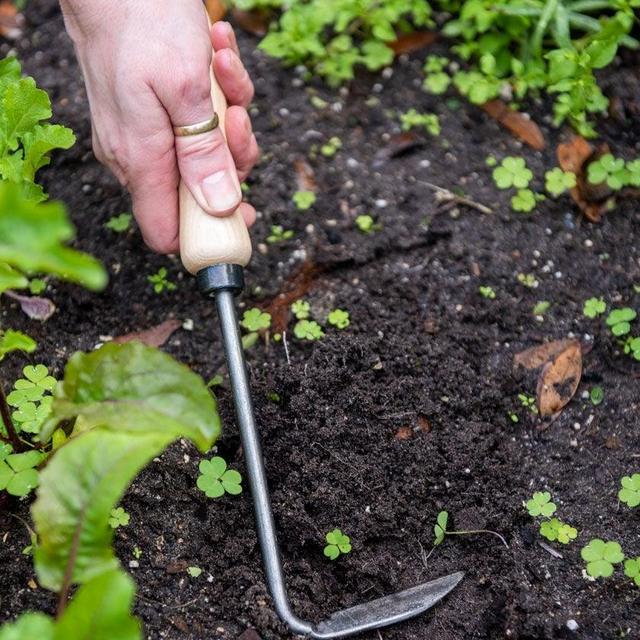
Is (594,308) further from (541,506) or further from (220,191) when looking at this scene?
(220,191)

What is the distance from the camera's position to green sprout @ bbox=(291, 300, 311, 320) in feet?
7.89

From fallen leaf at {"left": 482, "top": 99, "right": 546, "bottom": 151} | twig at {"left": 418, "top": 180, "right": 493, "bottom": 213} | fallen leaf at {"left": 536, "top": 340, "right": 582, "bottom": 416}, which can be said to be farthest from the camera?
fallen leaf at {"left": 482, "top": 99, "right": 546, "bottom": 151}

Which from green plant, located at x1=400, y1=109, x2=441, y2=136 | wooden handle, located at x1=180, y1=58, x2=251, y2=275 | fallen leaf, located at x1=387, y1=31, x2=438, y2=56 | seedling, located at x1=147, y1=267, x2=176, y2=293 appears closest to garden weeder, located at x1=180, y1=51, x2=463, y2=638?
wooden handle, located at x1=180, y1=58, x2=251, y2=275

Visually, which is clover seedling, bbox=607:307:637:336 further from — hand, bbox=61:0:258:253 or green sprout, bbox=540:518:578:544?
hand, bbox=61:0:258:253

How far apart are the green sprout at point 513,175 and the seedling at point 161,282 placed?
101cm

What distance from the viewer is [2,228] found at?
1.21 m

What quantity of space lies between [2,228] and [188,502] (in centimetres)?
104

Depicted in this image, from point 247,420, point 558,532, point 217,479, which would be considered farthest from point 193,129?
point 558,532

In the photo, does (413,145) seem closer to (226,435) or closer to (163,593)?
(226,435)

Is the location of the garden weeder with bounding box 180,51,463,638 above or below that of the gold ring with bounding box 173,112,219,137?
below

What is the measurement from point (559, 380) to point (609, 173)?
701 millimetres

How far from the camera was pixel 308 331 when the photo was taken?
2.37 m

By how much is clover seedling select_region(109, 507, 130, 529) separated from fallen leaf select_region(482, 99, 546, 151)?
5.49 ft

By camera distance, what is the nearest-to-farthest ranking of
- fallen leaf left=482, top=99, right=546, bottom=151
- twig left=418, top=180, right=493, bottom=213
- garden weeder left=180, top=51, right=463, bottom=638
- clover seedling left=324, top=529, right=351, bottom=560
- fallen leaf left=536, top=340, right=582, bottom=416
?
garden weeder left=180, top=51, right=463, bottom=638, clover seedling left=324, top=529, right=351, bottom=560, fallen leaf left=536, top=340, right=582, bottom=416, twig left=418, top=180, right=493, bottom=213, fallen leaf left=482, top=99, right=546, bottom=151
